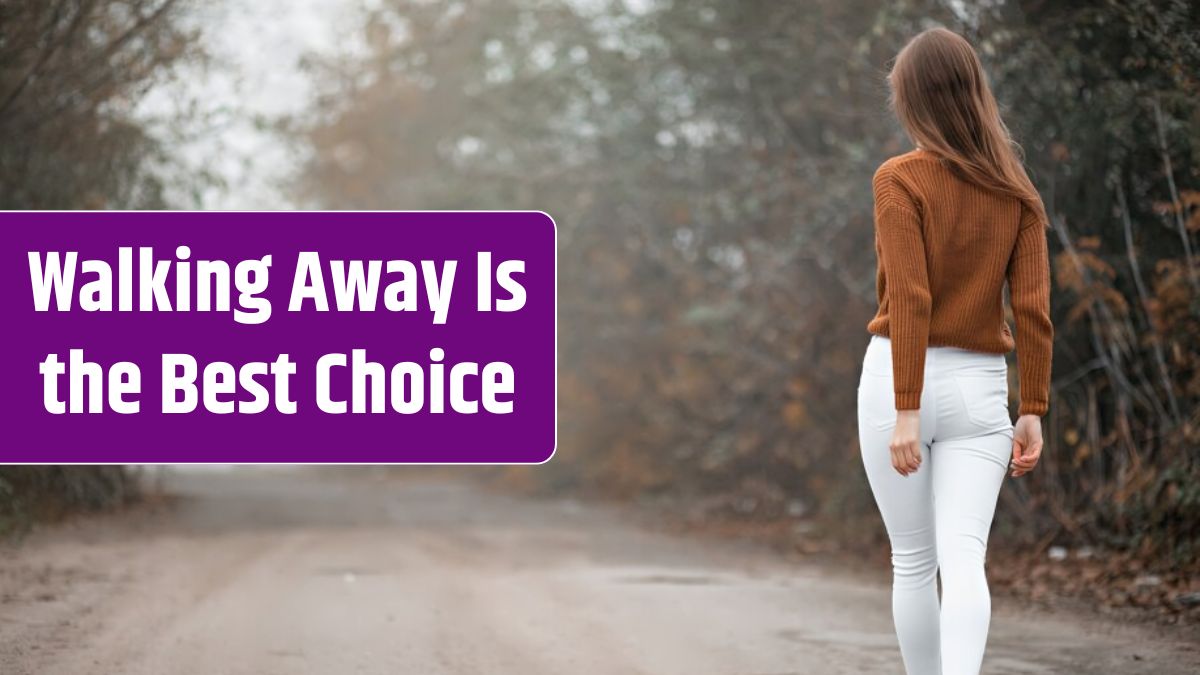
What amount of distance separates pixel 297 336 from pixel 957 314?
5.00 m

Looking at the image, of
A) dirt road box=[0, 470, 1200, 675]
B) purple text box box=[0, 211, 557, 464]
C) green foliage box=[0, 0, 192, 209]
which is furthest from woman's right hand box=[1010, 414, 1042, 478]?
green foliage box=[0, 0, 192, 209]

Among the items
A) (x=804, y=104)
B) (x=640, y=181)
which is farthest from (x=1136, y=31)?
(x=640, y=181)

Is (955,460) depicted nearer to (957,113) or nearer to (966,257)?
(966,257)

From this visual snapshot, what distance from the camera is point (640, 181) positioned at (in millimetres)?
18797

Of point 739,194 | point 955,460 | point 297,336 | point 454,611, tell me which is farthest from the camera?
point 739,194

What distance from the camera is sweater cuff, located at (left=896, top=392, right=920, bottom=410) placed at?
4.16 m

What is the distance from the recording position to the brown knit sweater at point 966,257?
14.0 ft

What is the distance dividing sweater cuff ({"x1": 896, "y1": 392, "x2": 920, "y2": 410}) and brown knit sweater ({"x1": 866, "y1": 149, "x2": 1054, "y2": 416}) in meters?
0.19

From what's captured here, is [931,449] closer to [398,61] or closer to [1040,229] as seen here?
[1040,229]

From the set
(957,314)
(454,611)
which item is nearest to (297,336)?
(454,611)

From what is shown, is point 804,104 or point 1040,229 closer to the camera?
point 1040,229

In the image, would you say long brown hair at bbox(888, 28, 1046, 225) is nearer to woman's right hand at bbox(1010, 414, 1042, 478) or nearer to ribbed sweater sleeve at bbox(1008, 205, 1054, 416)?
ribbed sweater sleeve at bbox(1008, 205, 1054, 416)

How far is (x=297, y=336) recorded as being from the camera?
8562 millimetres

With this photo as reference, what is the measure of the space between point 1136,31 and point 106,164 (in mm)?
10243
